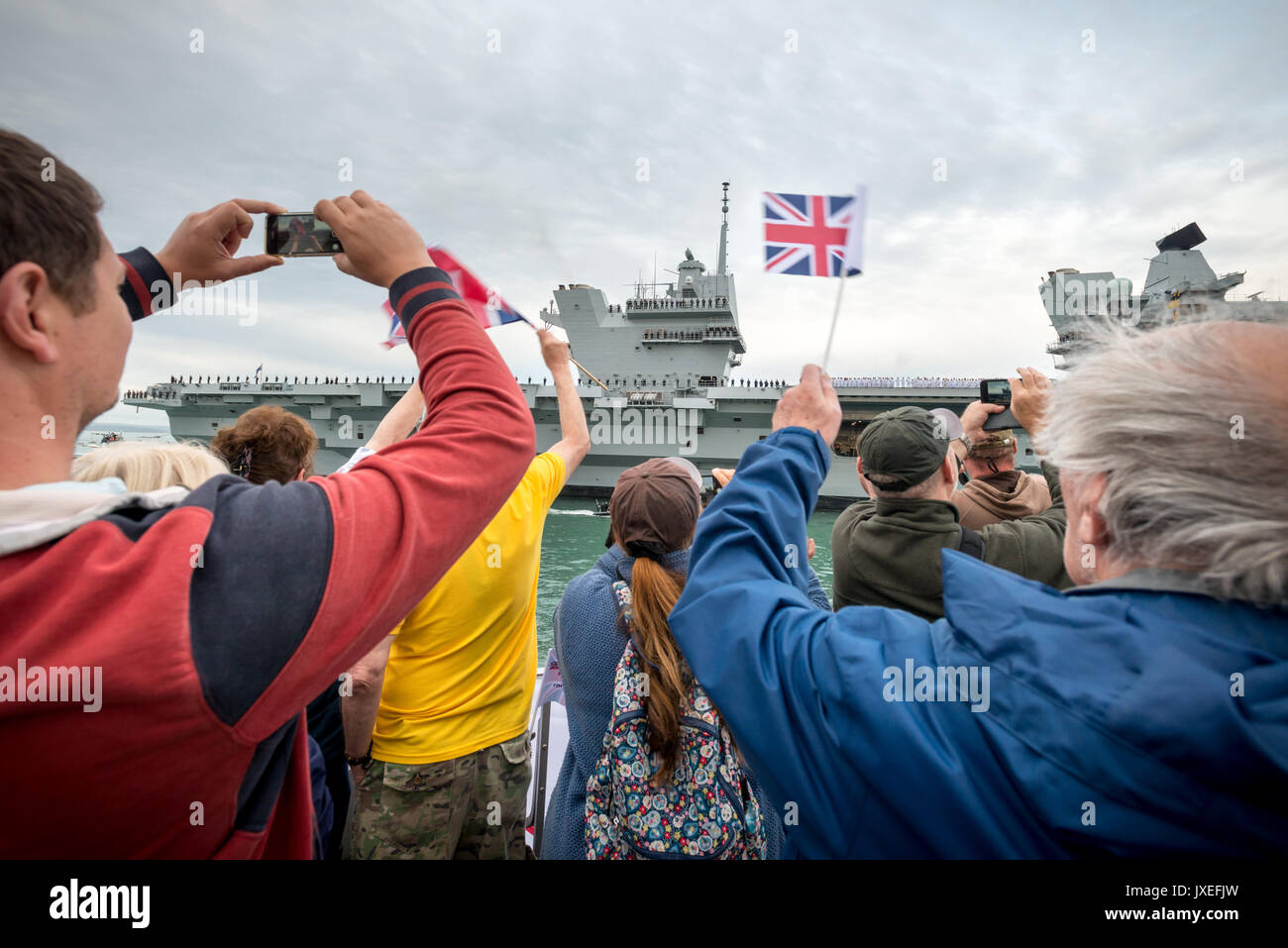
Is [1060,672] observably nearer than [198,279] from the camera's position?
Yes

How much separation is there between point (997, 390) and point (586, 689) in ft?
6.05

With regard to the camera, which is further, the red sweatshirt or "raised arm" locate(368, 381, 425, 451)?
"raised arm" locate(368, 381, 425, 451)

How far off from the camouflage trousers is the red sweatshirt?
134 cm

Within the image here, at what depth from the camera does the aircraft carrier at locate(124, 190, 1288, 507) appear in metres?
21.3

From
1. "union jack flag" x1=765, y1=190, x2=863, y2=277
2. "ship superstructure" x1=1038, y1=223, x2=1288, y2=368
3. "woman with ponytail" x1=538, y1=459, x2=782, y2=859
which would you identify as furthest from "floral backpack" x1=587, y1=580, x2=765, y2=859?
"ship superstructure" x1=1038, y1=223, x2=1288, y2=368

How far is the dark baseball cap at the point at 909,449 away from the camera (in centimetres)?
172

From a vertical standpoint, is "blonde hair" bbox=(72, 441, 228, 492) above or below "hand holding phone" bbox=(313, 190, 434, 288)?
below

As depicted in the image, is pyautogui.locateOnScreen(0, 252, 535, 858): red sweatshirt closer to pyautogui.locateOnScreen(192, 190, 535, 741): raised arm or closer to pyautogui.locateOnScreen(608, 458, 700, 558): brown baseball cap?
pyautogui.locateOnScreen(192, 190, 535, 741): raised arm

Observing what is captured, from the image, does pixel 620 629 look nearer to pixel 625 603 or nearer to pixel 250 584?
pixel 625 603

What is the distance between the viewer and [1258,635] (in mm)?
652

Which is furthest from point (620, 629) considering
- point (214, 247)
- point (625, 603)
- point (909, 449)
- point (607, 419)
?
point (607, 419)

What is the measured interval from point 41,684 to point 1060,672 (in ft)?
3.32
